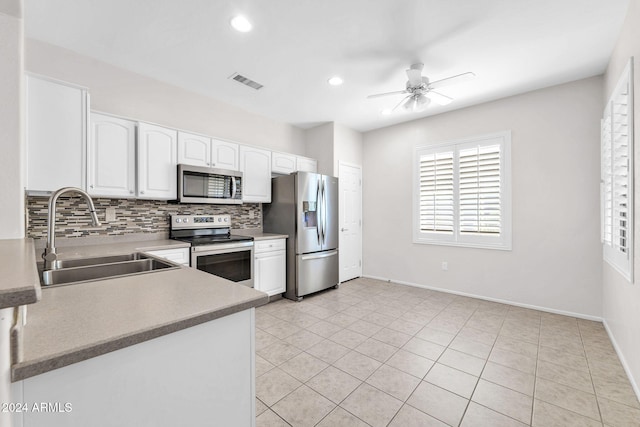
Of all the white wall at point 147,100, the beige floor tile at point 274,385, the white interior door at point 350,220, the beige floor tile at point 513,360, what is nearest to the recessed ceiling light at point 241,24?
the white wall at point 147,100

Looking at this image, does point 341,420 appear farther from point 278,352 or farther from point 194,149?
point 194,149

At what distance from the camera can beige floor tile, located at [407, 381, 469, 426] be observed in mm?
1631

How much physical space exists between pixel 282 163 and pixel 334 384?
2.97m

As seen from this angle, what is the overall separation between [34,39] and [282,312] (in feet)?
11.4

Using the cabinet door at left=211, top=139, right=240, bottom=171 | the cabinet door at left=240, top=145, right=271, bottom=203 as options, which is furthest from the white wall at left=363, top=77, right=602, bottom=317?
the cabinet door at left=211, top=139, right=240, bottom=171

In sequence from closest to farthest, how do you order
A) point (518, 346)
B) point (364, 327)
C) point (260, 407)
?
point (260, 407) → point (518, 346) → point (364, 327)

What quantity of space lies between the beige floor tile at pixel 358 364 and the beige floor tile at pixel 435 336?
685 mm

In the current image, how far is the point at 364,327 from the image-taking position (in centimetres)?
285

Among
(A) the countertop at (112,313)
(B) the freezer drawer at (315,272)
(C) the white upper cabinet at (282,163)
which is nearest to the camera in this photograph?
(A) the countertop at (112,313)

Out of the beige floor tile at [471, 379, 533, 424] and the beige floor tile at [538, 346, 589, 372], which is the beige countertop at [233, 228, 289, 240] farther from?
the beige floor tile at [538, 346, 589, 372]

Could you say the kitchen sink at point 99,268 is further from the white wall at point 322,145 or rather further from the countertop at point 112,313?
the white wall at point 322,145

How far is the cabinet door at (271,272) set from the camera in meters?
3.48

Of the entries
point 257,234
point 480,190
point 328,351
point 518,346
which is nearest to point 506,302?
point 518,346

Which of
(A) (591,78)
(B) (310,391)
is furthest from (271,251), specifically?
(A) (591,78)
